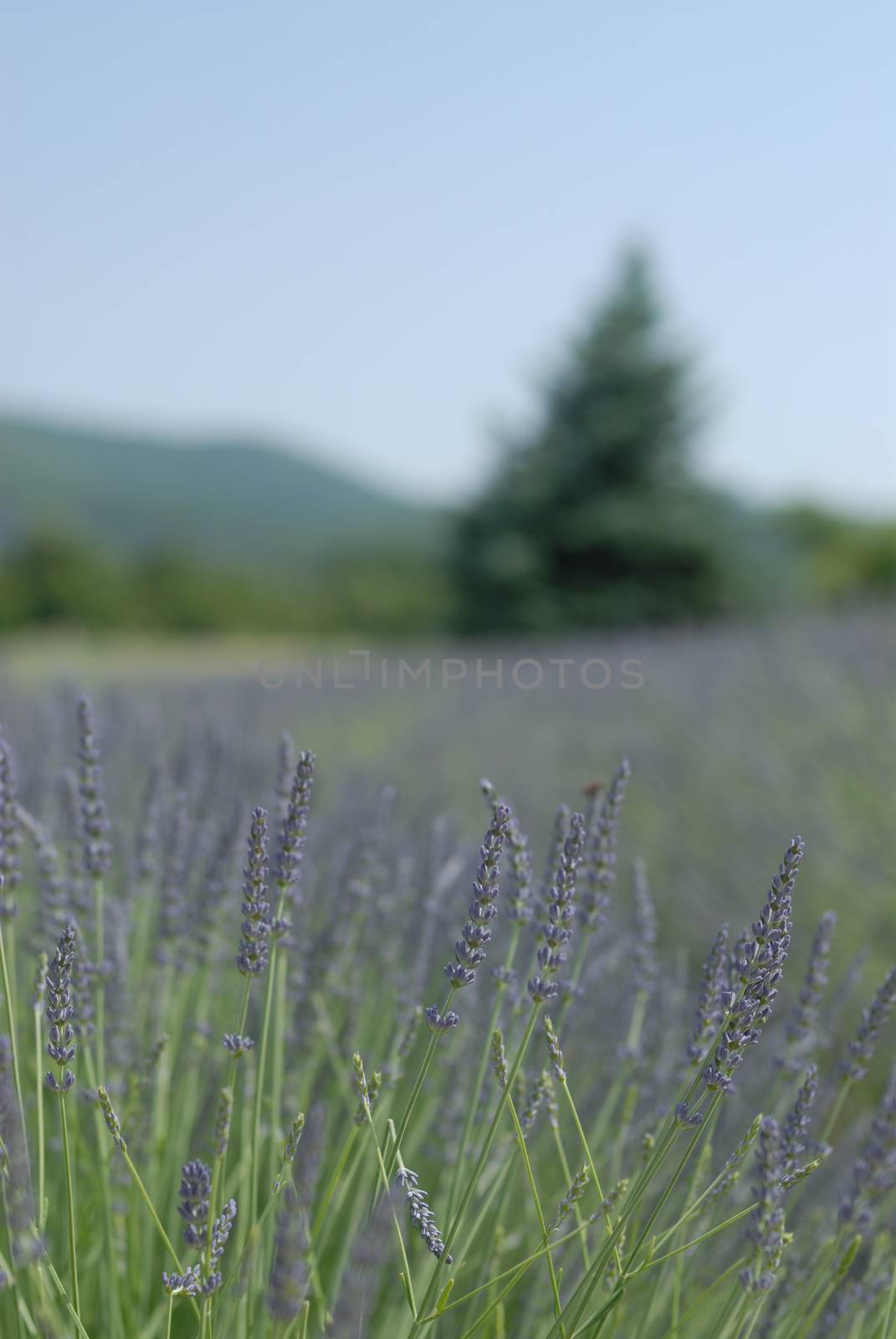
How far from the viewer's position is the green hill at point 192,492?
155 feet

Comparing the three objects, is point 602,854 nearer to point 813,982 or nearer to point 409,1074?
point 813,982

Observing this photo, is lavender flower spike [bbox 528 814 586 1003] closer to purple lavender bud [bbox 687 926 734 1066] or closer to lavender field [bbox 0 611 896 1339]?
lavender field [bbox 0 611 896 1339]

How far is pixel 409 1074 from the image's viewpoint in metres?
1.89

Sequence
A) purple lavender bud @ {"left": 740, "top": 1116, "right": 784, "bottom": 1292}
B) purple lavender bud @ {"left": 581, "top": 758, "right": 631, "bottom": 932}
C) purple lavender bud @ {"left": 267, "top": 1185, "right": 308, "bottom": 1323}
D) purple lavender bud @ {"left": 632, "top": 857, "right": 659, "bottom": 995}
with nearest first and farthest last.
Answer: purple lavender bud @ {"left": 267, "top": 1185, "right": 308, "bottom": 1323}, purple lavender bud @ {"left": 740, "top": 1116, "right": 784, "bottom": 1292}, purple lavender bud @ {"left": 581, "top": 758, "right": 631, "bottom": 932}, purple lavender bud @ {"left": 632, "top": 857, "right": 659, "bottom": 995}

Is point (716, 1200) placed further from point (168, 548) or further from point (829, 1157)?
point (168, 548)

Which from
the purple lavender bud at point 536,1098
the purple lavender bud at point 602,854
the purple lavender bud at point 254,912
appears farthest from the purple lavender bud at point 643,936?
the purple lavender bud at point 254,912

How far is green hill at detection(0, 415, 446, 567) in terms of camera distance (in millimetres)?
47156

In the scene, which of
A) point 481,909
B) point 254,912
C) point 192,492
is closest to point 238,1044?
point 254,912

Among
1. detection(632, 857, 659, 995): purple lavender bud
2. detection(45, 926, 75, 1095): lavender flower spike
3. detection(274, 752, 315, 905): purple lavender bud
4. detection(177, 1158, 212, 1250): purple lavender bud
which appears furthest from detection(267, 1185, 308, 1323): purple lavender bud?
detection(632, 857, 659, 995): purple lavender bud

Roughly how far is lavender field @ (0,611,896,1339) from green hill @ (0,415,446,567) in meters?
36.1

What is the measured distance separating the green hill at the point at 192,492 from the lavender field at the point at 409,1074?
36102 millimetres

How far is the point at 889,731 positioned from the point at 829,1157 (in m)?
2.65

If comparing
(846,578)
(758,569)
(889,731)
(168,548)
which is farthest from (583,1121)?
(168,548)

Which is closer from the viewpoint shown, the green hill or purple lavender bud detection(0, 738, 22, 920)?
purple lavender bud detection(0, 738, 22, 920)
